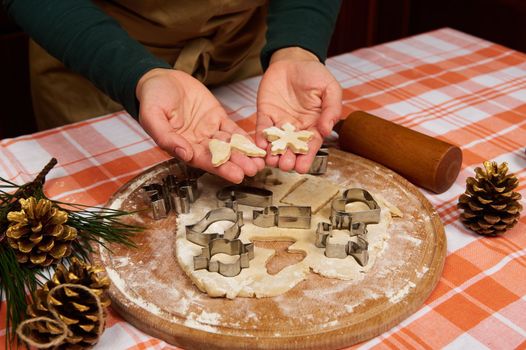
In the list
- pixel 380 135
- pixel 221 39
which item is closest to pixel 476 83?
pixel 380 135

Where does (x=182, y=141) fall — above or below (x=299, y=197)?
above

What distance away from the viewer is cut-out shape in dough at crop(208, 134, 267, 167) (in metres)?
1.10

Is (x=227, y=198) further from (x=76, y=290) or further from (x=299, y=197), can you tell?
(x=76, y=290)

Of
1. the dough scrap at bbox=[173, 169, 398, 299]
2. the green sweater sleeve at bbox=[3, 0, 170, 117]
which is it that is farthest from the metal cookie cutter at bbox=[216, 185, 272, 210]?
the green sweater sleeve at bbox=[3, 0, 170, 117]

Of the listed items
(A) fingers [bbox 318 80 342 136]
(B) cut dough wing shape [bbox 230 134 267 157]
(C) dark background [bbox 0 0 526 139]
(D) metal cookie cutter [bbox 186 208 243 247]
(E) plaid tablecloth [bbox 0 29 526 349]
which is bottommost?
(C) dark background [bbox 0 0 526 139]

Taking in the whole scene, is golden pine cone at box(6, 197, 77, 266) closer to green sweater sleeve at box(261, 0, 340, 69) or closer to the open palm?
the open palm

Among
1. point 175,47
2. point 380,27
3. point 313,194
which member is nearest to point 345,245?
point 313,194

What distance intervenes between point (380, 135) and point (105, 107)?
812 mm

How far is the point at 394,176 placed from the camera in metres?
1.23

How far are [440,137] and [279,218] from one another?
61cm

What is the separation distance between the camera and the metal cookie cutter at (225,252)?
951 millimetres

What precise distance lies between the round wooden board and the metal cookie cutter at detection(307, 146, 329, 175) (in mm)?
224

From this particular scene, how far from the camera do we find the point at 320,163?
1.24 meters

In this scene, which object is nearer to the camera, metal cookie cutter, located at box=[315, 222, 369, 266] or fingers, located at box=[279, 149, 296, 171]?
metal cookie cutter, located at box=[315, 222, 369, 266]
